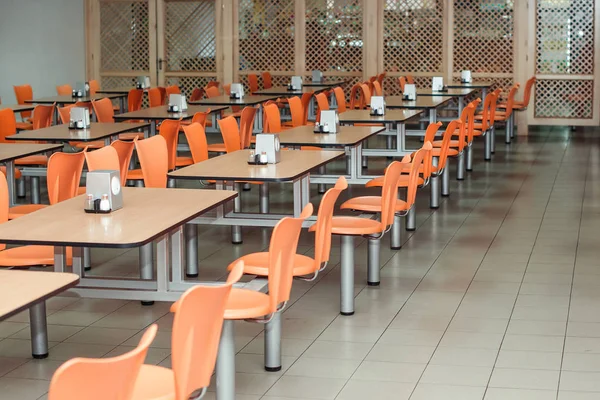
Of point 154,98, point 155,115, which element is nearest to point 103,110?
point 155,115

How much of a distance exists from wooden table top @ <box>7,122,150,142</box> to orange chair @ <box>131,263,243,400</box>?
4.49 meters

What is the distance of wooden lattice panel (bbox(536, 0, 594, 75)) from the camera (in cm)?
1441

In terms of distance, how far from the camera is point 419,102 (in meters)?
10.9

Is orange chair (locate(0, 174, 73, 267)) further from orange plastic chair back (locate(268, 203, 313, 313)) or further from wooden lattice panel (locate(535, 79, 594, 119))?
wooden lattice panel (locate(535, 79, 594, 119))

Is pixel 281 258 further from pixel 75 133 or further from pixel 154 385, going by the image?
pixel 75 133

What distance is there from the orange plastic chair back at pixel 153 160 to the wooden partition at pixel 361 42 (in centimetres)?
875

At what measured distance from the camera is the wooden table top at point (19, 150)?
6.16 meters

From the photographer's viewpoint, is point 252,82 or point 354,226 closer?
point 354,226

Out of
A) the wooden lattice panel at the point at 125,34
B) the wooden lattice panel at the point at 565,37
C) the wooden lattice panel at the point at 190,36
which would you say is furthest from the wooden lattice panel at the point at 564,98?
the wooden lattice panel at the point at 125,34

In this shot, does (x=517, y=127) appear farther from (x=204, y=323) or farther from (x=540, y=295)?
(x=204, y=323)

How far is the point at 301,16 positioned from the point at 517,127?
3485mm

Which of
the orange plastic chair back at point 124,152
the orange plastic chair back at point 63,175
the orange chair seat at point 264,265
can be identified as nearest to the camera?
the orange chair seat at point 264,265

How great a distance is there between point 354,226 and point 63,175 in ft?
5.53

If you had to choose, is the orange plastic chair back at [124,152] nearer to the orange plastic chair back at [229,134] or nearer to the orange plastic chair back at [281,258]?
the orange plastic chair back at [229,134]
